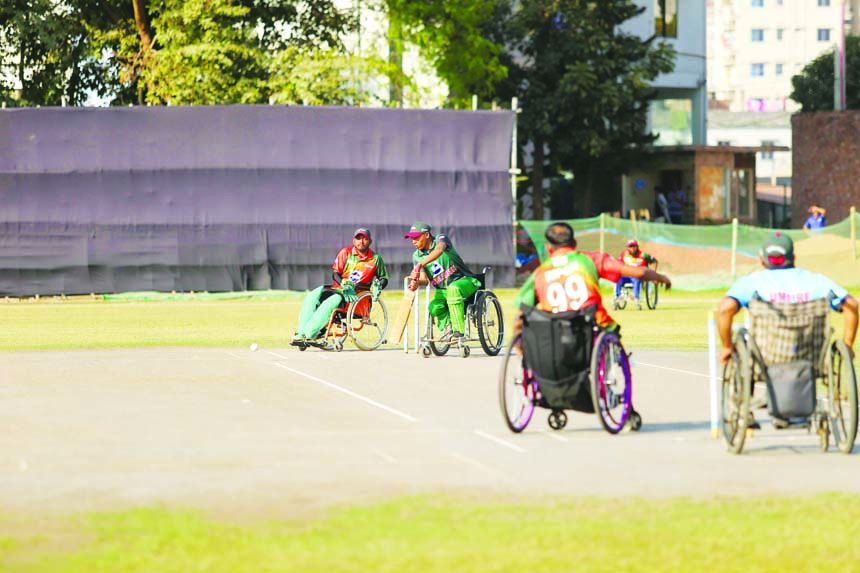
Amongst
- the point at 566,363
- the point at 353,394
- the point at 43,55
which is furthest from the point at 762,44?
the point at 566,363

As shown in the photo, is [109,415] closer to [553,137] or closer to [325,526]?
[325,526]

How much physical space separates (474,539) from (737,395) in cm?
338

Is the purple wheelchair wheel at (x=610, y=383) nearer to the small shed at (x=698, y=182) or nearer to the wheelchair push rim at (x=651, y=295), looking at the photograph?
the wheelchair push rim at (x=651, y=295)

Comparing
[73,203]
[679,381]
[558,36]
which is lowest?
[679,381]

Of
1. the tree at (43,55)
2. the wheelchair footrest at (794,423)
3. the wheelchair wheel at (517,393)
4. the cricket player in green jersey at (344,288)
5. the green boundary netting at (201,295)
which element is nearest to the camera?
the wheelchair footrest at (794,423)

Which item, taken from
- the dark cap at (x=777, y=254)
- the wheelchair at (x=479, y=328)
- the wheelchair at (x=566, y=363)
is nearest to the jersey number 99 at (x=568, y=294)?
the wheelchair at (x=566, y=363)

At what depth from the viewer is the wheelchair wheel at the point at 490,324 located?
1966cm

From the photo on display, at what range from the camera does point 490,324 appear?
19.9 m

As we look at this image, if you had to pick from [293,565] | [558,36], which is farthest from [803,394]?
[558,36]

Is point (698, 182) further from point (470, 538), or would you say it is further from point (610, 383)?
point (470, 538)

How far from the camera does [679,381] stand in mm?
16656

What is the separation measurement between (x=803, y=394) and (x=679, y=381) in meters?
5.99

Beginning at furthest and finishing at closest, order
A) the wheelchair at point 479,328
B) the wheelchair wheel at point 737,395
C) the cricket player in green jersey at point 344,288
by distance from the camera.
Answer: the cricket player in green jersey at point 344,288 → the wheelchair at point 479,328 → the wheelchair wheel at point 737,395

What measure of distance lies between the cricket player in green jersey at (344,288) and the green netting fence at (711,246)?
635 inches
